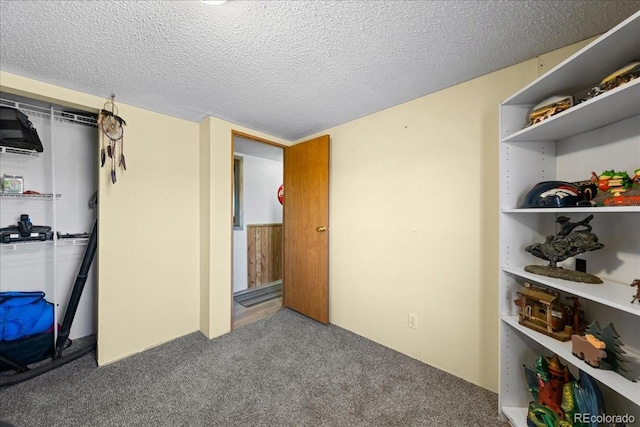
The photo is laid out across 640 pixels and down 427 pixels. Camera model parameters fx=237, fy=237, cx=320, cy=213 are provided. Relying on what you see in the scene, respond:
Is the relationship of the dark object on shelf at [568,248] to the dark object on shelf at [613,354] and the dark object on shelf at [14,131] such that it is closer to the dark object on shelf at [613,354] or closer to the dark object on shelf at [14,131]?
the dark object on shelf at [613,354]

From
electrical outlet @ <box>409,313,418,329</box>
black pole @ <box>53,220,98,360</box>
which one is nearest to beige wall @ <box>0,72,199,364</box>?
black pole @ <box>53,220,98,360</box>

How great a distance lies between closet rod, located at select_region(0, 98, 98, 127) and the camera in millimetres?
1793

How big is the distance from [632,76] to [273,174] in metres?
3.73

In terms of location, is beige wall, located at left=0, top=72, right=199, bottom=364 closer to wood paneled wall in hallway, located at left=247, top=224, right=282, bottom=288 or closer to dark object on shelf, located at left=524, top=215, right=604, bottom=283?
wood paneled wall in hallway, located at left=247, top=224, right=282, bottom=288

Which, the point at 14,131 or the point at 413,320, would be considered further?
the point at 413,320

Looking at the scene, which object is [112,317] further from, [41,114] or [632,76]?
[632,76]

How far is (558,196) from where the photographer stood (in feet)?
3.67

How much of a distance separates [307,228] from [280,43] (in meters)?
1.76

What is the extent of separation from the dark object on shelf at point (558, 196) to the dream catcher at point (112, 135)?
280 centimetres

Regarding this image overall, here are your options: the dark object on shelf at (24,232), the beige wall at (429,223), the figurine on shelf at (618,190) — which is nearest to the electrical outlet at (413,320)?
the beige wall at (429,223)

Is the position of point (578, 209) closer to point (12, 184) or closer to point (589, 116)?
point (589, 116)

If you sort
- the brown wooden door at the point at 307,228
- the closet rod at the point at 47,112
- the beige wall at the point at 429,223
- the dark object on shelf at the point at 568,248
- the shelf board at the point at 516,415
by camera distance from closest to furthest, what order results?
1. the dark object on shelf at the point at 568,248
2. the shelf board at the point at 516,415
3. the beige wall at the point at 429,223
4. the closet rod at the point at 47,112
5. the brown wooden door at the point at 307,228

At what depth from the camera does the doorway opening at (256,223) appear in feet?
11.5

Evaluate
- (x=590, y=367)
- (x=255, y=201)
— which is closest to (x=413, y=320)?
(x=590, y=367)
